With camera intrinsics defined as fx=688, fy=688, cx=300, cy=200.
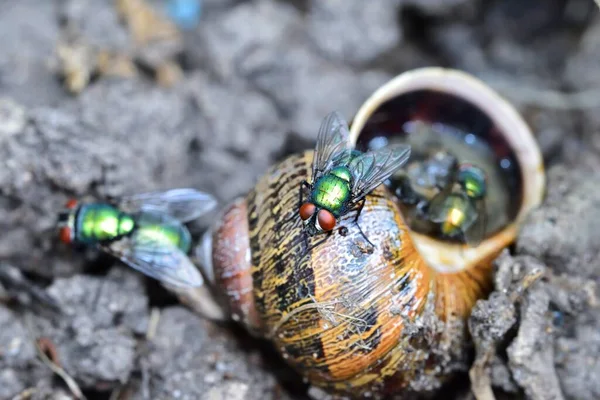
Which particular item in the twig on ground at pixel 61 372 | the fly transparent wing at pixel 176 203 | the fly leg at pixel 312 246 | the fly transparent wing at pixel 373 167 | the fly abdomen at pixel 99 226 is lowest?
the twig on ground at pixel 61 372

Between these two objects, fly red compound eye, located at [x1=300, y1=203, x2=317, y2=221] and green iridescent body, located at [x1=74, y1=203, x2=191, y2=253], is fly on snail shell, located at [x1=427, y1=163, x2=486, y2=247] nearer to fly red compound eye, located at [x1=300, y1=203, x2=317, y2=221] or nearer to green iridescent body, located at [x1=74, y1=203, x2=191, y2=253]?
fly red compound eye, located at [x1=300, y1=203, x2=317, y2=221]

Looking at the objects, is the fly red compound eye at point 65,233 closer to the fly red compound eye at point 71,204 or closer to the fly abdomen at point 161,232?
the fly red compound eye at point 71,204

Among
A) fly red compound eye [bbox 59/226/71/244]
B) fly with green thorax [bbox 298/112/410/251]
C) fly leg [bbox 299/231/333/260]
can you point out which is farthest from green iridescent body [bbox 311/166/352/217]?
fly red compound eye [bbox 59/226/71/244]

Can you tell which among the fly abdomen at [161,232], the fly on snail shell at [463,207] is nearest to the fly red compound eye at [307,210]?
the fly on snail shell at [463,207]

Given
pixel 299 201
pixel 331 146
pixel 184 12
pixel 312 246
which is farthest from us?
pixel 184 12

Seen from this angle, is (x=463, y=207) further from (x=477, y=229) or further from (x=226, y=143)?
(x=226, y=143)

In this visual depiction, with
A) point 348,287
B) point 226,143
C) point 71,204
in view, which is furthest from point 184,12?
point 348,287

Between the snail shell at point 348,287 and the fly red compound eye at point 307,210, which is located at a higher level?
the fly red compound eye at point 307,210

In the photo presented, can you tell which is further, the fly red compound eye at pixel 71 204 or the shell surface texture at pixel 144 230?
the fly red compound eye at pixel 71 204
